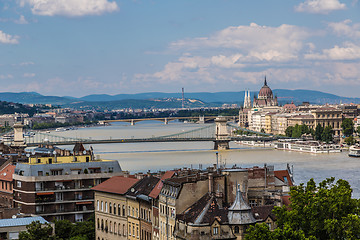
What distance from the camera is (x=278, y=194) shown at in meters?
22.7

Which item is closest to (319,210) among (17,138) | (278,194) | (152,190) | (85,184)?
(278,194)

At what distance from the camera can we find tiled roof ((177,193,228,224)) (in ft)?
67.1

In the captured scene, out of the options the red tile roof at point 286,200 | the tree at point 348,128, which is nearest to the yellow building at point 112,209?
the red tile roof at point 286,200

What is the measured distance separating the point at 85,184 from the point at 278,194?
9862 mm

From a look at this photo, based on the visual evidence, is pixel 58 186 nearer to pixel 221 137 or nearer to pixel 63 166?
pixel 63 166

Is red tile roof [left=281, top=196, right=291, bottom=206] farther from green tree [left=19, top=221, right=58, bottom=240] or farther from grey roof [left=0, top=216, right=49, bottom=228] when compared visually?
grey roof [left=0, top=216, right=49, bottom=228]

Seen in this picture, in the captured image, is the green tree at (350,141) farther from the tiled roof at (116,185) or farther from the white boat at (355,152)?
the tiled roof at (116,185)

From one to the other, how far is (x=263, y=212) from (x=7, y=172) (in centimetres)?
1465

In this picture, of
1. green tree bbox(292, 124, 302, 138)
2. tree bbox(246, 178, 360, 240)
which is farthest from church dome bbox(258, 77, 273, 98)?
tree bbox(246, 178, 360, 240)

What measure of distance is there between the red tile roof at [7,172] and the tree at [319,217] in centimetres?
1473

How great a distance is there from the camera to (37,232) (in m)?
22.2

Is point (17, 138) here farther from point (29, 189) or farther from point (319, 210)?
point (319, 210)

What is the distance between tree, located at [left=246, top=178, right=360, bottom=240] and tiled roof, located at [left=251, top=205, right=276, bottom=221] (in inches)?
27.7

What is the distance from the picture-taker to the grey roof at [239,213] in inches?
802
